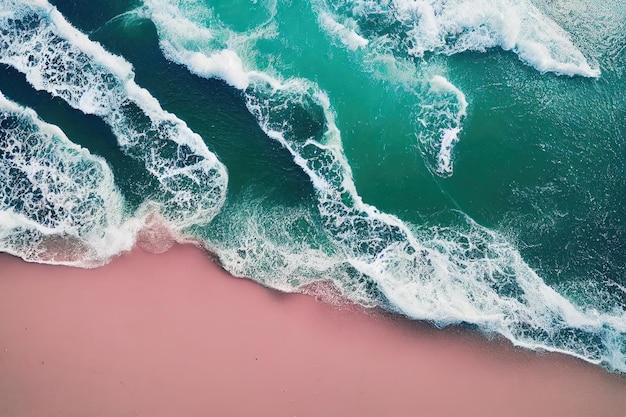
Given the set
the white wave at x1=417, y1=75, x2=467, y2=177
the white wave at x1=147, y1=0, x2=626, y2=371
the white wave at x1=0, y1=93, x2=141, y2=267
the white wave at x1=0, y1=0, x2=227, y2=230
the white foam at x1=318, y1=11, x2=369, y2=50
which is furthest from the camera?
the white foam at x1=318, y1=11, x2=369, y2=50

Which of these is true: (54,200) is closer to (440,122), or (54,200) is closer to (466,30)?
(440,122)

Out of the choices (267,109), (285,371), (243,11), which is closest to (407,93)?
(267,109)

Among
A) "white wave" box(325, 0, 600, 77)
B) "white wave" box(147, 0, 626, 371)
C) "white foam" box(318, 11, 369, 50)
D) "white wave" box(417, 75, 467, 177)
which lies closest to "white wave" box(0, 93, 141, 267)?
"white wave" box(147, 0, 626, 371)

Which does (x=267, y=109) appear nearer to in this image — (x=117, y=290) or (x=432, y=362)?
(x=117, y=290)

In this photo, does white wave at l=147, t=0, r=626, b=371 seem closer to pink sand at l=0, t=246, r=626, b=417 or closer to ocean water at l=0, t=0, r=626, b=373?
ocean water at l=0, t=0, r=626, b=373

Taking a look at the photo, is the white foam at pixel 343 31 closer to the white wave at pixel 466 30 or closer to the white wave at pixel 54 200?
the white wave at pixel 466 30

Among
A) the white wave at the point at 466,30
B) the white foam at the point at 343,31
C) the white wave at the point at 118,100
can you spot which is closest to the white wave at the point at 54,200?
the white wave at the point at 118,100
